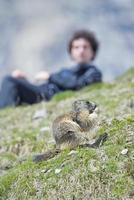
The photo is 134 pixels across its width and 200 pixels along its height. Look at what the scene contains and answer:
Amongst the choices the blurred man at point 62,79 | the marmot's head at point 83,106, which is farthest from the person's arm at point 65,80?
the marmot's head at point 83,106

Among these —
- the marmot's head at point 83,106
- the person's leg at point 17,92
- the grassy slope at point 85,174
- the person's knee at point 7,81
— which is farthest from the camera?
the person's knee at point 7,81

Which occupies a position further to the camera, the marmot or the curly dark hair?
the curly dark hair

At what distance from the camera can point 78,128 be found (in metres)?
8.81

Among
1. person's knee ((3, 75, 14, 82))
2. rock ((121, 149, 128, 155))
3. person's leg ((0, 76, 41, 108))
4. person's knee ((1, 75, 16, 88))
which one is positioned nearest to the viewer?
rock ((121, 149, 128, 155))

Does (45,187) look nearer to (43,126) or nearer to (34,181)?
(34,181)

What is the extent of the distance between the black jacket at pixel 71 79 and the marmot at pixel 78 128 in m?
11.0

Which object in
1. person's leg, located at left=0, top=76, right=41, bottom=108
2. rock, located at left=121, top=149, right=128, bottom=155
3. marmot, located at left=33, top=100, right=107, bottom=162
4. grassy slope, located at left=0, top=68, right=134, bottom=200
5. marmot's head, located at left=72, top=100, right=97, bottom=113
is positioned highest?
marmot's head, located at left=72, top=100, right=97, bottom=113

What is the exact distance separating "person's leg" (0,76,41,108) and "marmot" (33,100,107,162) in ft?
35.1

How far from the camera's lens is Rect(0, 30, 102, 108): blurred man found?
1983 cm

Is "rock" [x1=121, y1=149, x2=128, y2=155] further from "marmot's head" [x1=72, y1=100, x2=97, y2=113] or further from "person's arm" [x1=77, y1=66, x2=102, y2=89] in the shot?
"person's arm" [x1=77, y1=66, x2=102, y2=89]

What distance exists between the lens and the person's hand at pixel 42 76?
2034 cm

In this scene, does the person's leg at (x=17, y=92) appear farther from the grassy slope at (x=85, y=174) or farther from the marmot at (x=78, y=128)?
the marmot at (x=78, y=128)

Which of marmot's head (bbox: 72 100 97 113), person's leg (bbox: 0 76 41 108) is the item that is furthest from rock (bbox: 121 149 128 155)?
person's leg (bbox: 0 76 41 108)

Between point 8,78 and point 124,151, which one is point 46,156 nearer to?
point 124,151
